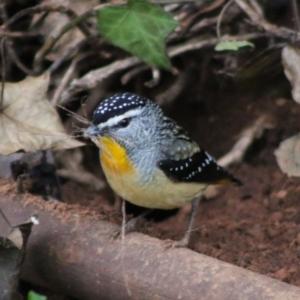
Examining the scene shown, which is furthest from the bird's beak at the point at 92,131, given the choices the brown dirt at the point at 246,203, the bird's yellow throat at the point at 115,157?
the brown dirt at the point at 246,203

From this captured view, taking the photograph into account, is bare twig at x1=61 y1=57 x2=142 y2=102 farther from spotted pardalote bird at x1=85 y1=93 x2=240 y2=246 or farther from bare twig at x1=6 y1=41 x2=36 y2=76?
spotted pardalote bird at x1=85 y1=93 x2=240 y2=246

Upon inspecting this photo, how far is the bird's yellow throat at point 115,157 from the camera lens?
150 inches

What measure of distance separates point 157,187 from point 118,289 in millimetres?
855

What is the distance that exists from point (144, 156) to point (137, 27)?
0.86 m

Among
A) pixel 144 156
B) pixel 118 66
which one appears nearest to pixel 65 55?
pixel 118 66

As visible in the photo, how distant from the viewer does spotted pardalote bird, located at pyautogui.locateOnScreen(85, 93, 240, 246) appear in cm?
376

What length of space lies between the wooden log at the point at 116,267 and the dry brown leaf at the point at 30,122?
0.29m

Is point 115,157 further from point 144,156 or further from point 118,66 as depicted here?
point 118,66

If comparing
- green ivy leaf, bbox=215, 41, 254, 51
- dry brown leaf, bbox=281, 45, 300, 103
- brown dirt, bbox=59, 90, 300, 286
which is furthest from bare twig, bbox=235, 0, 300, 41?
brown dirt, bbox=59, 90, 300, 286

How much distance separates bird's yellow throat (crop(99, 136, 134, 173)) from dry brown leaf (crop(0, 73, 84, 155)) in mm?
211

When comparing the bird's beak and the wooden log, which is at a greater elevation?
the bird's beak

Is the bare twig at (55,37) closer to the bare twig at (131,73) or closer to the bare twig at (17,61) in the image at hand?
the bare twig at (17,61)

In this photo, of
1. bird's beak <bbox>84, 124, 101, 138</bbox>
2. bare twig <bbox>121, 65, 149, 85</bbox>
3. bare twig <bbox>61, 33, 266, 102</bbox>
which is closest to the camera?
bird's beak <bbox>84, 124, 101, 138</bbox>

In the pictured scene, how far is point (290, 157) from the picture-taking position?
4.08 meters
